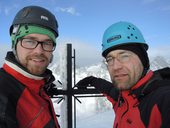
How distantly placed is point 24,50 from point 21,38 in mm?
183

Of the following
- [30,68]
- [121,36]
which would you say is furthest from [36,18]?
[121,36]

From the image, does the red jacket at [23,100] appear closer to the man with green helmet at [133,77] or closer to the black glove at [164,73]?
the man with green helmet at [133,77]

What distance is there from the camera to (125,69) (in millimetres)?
3732

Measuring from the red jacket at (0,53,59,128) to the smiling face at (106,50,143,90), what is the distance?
→ 3.46 feet

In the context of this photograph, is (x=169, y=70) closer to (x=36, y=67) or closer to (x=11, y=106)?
(x=36, y=67)

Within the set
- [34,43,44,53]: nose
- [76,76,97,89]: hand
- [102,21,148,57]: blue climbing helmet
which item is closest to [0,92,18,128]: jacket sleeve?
[34,43,44,53]: nose

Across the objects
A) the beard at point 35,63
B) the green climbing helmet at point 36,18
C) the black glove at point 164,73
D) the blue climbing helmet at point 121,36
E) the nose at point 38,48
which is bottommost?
the black glove at point 164,73

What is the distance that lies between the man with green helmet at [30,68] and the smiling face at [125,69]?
972 mm

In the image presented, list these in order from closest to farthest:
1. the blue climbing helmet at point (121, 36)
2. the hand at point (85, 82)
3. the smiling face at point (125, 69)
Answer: the smiling face at point (125, 69) → the blue climbing helmet at point (121, 36) → the hand at point (85, 82)

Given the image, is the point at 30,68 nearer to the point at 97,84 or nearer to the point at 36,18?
the point at 36,18

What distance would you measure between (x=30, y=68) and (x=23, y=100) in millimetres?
554

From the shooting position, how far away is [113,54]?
12.6 feet

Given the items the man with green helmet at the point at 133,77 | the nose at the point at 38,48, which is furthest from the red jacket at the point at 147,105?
the nose at the point at 38,48

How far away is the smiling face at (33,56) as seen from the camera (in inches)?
138
